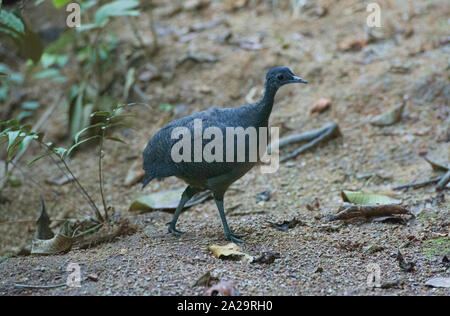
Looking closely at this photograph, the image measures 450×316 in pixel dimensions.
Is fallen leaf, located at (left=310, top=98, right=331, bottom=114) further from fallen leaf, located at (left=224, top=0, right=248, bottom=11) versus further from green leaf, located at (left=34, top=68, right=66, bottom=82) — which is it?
green leaf, located at (left=34, top=68, right=66, bottom=82)

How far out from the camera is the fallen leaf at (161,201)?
4.86 m

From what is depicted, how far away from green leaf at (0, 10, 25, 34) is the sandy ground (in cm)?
155

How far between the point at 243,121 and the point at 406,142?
2.43 meters

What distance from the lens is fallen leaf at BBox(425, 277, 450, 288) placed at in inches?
120

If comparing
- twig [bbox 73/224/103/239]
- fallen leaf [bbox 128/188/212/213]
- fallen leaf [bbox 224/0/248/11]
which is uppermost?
fallen leaf [bbox 224/0/248/11]

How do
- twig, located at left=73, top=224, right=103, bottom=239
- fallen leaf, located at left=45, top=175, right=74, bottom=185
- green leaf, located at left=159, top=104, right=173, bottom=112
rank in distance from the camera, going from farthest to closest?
green leaf, located at left=159, top=104, right=173, bottom=112
fallen leaf, located at left=45, top=175, right=74, bottom=185
twig, located at left=73, top=224, right=103, bottom=239

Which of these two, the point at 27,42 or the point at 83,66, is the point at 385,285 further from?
the point at 83,66

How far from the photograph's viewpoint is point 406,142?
5418 millimetres

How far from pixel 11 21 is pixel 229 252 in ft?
9.20

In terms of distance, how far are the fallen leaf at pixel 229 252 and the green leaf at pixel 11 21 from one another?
2.62 m

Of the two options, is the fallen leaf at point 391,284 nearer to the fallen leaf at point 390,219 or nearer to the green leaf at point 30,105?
the fallen leaf at point 390,219

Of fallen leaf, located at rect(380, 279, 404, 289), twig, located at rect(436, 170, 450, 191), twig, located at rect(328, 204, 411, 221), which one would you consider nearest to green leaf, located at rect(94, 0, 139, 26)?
twig, located at rect(328, 204, 411, 221)
